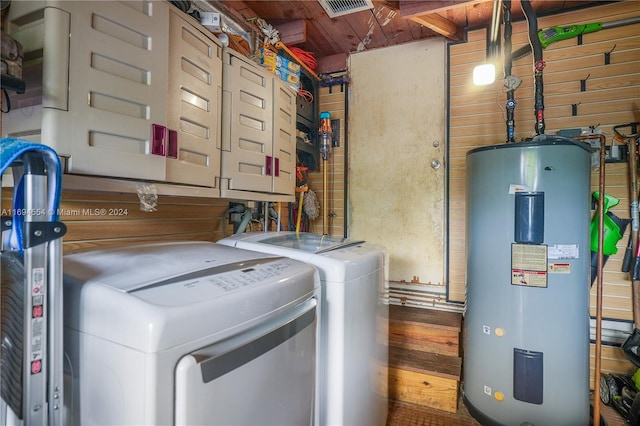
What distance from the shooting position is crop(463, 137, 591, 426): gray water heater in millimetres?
1814

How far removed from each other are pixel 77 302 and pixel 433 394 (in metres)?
2.20

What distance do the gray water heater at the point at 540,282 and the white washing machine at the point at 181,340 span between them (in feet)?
4.78

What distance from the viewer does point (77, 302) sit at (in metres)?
0.78

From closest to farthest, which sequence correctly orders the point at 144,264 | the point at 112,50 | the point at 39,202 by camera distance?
the point at 39,202
the point at 144,264
the point at 112,50

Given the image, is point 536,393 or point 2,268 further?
point 536,393

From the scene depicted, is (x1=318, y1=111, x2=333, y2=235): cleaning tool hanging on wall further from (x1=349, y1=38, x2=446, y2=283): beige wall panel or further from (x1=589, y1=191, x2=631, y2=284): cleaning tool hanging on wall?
(x1=589, y1=191, x2=631, y2=284): cleaning tool hanging on wall

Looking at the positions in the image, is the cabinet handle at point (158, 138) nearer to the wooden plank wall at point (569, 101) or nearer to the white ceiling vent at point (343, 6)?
the white ceiling vent at point (343, 6)

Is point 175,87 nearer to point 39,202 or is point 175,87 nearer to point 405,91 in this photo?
point 39,202

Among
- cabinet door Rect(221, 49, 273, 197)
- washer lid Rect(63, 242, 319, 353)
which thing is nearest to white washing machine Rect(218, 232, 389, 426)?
washer lid Rect(63, 242, 319, 353)

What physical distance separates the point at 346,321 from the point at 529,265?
1.24 metres

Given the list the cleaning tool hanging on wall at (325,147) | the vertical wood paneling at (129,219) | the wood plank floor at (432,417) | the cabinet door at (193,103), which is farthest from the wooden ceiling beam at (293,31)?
the wood plank floor at (432,417)

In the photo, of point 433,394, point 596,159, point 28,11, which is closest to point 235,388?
point 28,11

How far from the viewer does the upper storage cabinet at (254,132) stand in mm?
1695

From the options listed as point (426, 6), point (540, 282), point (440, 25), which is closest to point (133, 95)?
point (426, 6)
